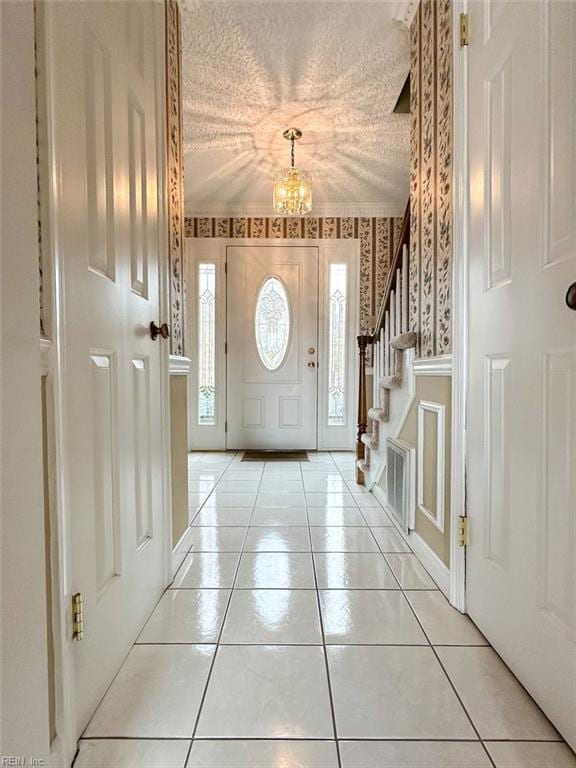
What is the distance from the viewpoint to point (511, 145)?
1.10 meters

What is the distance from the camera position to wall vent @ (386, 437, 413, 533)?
1943mm

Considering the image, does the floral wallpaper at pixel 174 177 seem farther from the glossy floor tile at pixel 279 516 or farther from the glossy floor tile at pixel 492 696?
the glossy floor tile at pixel 492 696

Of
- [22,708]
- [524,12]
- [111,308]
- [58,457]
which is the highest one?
[524,12]

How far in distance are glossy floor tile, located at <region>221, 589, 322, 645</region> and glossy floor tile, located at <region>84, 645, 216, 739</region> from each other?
0.12m

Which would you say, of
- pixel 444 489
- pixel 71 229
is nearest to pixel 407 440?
pixel 444 489

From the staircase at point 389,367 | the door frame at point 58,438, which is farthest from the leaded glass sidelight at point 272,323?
the door frame at point 58,438

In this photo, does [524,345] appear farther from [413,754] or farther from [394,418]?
[394,418]

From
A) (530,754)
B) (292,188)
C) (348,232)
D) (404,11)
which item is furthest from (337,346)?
(530,754)

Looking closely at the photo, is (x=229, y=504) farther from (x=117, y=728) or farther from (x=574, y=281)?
(x=574, y=281)

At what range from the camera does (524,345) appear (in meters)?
1.02

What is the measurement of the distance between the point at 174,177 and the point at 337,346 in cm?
282

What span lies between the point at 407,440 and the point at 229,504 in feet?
3.90

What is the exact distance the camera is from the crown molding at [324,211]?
4227mm

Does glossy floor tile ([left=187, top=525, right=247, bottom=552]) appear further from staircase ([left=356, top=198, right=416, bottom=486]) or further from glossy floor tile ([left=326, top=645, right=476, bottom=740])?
staircase ([left=356, top=198, right=416, bottom=486])
